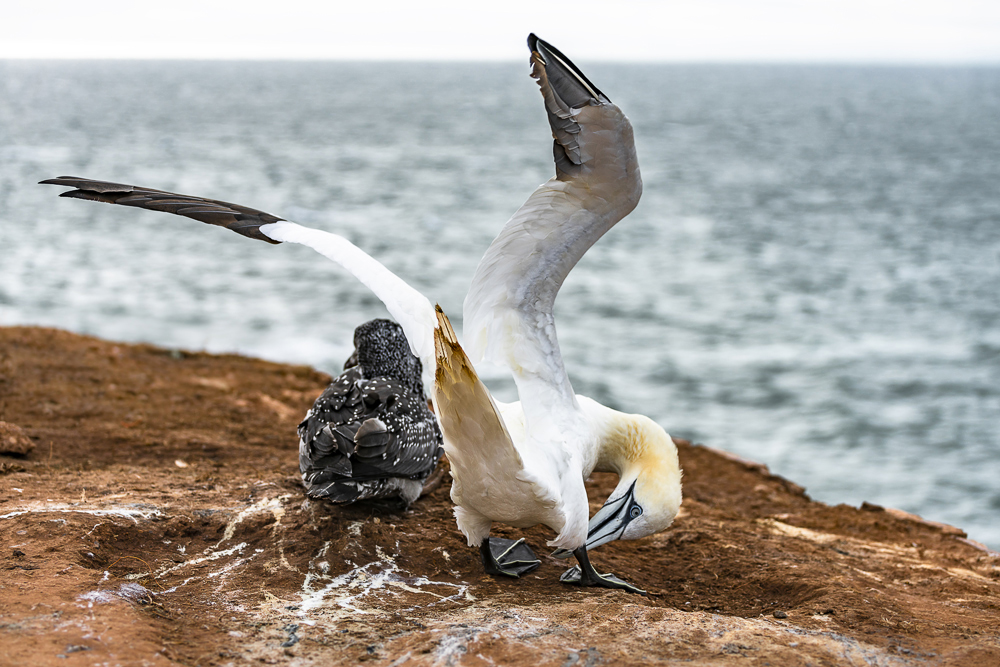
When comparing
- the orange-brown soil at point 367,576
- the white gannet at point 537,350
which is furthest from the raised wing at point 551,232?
the orange-brown soil at point 367,576

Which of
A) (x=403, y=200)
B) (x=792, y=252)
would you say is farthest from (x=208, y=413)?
(x=403, y=200)

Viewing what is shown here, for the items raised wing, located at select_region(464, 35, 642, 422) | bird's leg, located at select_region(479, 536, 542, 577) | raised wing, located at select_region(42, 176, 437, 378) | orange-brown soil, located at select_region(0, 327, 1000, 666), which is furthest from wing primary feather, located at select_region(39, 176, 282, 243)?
bird's leg, located at select_region(479, 536, 542, 577)

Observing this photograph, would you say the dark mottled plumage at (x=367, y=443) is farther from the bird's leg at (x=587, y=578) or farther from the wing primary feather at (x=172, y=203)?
the wing primary feather at (x=172, y=203)

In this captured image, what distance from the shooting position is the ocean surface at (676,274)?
14969 mm

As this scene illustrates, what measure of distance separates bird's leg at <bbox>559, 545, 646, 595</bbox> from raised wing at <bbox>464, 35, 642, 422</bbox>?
799 mm

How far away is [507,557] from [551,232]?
6.78ft

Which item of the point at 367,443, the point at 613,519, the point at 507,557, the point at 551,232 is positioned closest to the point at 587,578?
the point at 613,519

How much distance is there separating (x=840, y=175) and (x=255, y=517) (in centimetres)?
5203

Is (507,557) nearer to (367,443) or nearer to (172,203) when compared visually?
(367,443)

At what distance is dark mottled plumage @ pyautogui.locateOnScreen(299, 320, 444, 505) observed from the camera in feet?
16.4

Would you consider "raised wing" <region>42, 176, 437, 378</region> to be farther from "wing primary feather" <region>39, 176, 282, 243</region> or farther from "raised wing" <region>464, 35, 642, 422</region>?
"raised wing" <region>464, 35, 642, 422</region>

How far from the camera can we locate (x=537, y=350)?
4.63 meters

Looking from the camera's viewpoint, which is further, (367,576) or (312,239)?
(367,576)

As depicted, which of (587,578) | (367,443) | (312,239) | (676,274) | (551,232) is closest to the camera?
(551,232)
